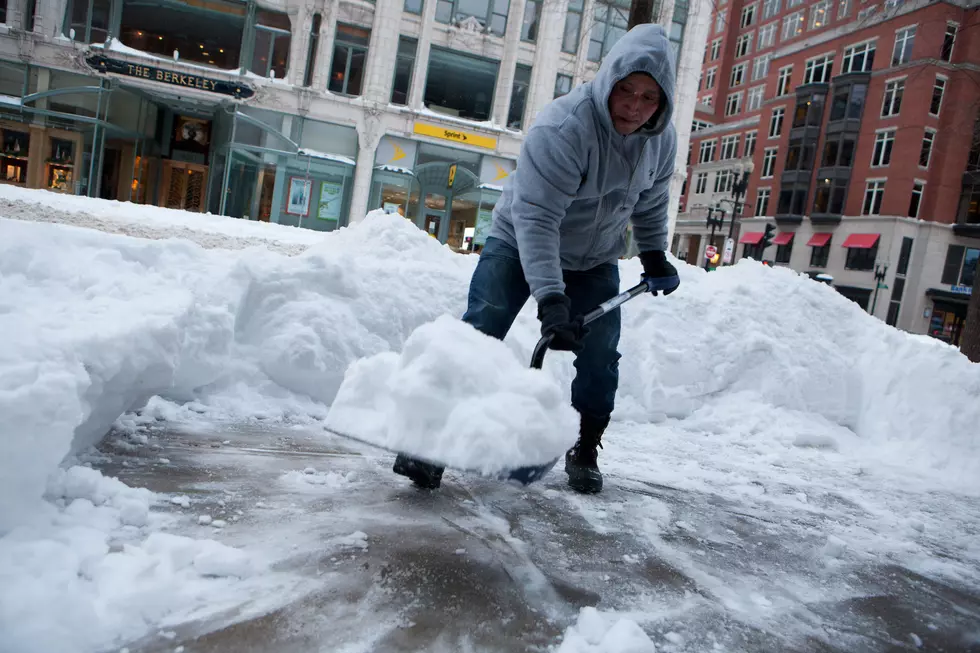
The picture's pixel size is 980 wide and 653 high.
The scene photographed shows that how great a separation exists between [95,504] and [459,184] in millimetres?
22130

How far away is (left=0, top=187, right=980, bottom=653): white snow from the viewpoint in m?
2.00

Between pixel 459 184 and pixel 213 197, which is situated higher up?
pixel 459 184

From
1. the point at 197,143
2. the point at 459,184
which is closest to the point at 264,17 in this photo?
the point at 197,143

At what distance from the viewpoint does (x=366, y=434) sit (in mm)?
2525

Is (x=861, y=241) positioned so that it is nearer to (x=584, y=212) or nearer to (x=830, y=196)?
(x=830, y=196)

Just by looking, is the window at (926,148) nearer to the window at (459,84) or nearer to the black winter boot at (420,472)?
the window at (459,84)

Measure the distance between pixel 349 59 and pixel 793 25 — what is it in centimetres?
3396

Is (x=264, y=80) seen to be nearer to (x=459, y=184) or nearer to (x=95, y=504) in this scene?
(x=459, y=184)

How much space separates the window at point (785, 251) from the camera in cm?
3991

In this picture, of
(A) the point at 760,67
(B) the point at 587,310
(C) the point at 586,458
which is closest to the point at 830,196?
(A) the point at 760,67

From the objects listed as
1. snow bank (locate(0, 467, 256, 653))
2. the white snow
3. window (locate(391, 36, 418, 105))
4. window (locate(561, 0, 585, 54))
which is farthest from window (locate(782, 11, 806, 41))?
snow bank (locate(0, 467, 256, 653))

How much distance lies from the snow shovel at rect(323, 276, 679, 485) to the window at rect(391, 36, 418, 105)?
2103 centimetres

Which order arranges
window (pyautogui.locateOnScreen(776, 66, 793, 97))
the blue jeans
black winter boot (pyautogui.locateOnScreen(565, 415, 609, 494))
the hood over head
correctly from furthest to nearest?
window (pyautogui.locateOnScreen(776, 66, 793, 97))
black winter boot (pyautogui.locateOnScreen(565, 415, 609, 494))
the blue jeans
the hood over head

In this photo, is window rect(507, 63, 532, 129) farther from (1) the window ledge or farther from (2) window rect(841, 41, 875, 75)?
(2) window rect(841, 41, 875, 75)
